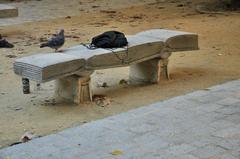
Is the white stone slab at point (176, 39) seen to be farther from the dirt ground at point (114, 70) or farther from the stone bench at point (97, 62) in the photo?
the dirt ground at point (114, 70)

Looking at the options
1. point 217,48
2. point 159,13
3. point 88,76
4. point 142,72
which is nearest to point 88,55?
point 88,76

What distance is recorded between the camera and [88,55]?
6.44m

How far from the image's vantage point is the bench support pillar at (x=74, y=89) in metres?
6.38

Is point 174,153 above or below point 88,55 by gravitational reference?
below

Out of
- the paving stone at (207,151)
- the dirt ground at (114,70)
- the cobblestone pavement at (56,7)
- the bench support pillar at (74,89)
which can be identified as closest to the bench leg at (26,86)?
the dirt ground at (114,70)

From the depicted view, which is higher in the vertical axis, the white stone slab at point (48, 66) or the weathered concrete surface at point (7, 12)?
the weathered concrete surface at point (7, 12)

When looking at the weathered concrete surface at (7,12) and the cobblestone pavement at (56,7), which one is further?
the cobblestone pavement at (56,7)

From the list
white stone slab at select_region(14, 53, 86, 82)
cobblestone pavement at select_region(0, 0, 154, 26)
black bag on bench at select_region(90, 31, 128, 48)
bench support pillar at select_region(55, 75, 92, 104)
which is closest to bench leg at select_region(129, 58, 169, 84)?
black bag on bench at select_region(90, 31, 128, 48)

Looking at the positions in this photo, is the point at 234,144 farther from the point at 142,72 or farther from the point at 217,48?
the point at 217,48

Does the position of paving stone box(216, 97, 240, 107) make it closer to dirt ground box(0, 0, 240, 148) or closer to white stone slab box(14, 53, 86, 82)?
dirt ground box(0, 0, 240, 148)

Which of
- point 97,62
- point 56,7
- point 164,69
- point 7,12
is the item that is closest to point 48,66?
point 97,62

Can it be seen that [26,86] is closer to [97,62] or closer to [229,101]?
[97,62]

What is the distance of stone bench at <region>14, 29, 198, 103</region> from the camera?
238 inches

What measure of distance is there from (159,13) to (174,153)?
9.72 metres
